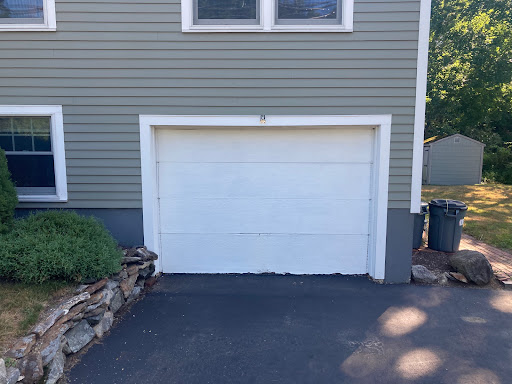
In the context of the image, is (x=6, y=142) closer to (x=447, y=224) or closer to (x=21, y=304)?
(x=21, y=304)

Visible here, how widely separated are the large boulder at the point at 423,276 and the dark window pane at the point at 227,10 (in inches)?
157

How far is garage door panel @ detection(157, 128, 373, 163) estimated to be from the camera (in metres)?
5.26

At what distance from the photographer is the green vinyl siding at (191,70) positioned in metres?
4.88

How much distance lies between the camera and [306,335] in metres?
3.91

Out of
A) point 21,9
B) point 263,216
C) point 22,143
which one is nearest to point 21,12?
point 21,9

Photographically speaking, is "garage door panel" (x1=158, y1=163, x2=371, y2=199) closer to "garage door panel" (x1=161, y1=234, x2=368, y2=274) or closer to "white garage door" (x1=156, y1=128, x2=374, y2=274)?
"white garage door" (x1=156, y1=128, x2=374, y2=274)

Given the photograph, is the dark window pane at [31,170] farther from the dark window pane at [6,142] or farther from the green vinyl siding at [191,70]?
the green vinyl siding at [191,70]

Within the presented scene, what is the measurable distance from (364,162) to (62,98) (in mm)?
4025

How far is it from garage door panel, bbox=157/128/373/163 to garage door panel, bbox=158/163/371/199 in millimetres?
96

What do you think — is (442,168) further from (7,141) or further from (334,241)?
(7,141)

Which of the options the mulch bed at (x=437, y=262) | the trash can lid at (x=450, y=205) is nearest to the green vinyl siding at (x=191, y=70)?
the mulch bed at (x=437, y=262)

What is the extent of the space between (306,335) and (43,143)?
4066mm

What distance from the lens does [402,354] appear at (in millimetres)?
3602

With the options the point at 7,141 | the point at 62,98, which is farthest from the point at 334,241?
the point at 7,141
